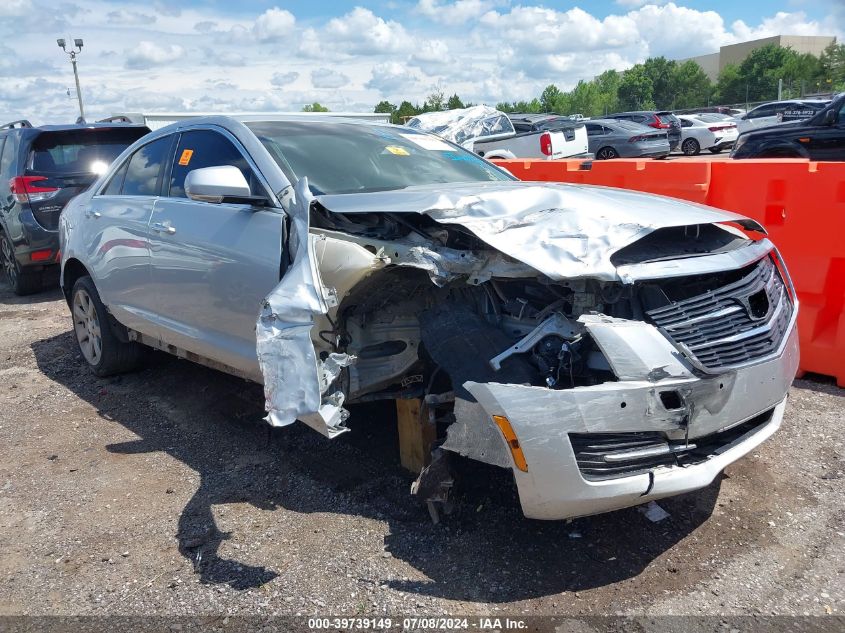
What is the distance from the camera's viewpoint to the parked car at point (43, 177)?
8.26 m

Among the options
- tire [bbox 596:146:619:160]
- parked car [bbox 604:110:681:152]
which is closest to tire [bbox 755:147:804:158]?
tire [bbox 596:146:619:160]

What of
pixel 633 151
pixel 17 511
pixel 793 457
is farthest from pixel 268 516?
pixel 633 151

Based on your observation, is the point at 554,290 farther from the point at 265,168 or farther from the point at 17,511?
the point at 17,511

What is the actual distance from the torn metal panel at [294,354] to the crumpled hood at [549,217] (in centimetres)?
46

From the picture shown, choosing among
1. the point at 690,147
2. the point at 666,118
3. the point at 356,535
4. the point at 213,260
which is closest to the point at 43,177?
the point at 213,260

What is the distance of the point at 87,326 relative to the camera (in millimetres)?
5602

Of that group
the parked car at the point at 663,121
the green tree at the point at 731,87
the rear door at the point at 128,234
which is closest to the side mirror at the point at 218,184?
the rear door at the point at 128,234

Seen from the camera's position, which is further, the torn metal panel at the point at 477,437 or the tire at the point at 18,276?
the tire at the point at 18,276

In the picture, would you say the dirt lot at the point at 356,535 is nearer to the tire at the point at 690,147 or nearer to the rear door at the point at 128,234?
the rear door at the point at 128,234

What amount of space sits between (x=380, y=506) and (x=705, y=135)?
78.1 ft

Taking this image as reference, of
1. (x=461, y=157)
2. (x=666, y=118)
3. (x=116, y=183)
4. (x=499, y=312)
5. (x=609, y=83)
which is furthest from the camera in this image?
(x=609, y=83)

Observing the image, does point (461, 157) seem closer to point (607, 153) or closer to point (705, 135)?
point (607, 153)

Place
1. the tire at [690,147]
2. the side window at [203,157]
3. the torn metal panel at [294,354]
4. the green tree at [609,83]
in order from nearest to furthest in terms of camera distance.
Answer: the torn metal panel at [294,354]
the side window at [203,157]
the tire at [690,147]
the green tree at [609,83]

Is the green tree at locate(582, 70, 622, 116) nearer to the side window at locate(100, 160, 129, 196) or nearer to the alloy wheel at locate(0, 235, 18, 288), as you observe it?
the alloy wheel at locate(0, 235, 18, 288)
